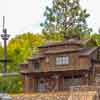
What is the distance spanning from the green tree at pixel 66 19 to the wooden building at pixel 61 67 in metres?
6.61

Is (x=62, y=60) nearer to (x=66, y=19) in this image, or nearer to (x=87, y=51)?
(x=87, y=51)

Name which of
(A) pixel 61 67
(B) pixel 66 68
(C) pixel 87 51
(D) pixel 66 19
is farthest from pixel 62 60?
(D) pixel 66 19

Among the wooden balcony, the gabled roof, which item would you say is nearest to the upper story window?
the wooden balcony

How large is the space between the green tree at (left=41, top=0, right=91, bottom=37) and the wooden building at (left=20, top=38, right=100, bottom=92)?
6610mm

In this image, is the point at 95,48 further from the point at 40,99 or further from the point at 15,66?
the point at 15,66

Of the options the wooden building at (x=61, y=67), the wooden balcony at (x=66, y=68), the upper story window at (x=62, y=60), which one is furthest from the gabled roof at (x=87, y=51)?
the upper story window at (x=62, y=60)

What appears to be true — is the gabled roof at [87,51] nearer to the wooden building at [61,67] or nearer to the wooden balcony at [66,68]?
the wooden building at [61,67]

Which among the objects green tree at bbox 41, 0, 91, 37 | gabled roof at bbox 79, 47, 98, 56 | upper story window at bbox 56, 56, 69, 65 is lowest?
upper story window at bbox 56, 56, 69, 65

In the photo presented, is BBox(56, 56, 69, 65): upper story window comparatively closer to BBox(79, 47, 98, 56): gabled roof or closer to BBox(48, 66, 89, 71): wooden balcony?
BBox(48, 66, 89, 71): wooden balcony

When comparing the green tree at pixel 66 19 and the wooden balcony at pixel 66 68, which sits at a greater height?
the green tree at pixel 66 19

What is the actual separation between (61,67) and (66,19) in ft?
34.5

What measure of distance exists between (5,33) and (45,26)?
5657mm

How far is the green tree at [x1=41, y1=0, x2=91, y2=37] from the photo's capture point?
48.6m

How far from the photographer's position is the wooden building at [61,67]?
127 ft
